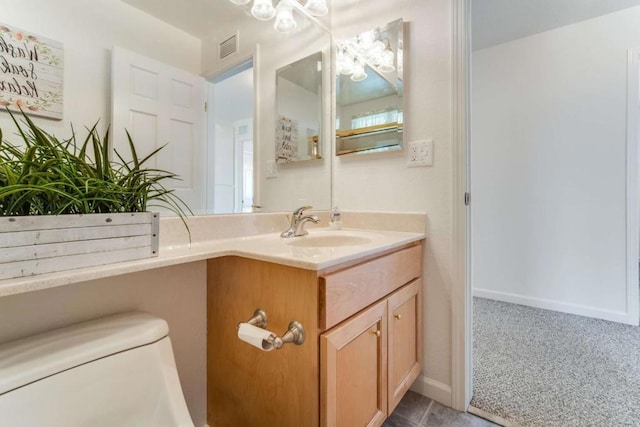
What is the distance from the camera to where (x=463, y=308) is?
1221 mm

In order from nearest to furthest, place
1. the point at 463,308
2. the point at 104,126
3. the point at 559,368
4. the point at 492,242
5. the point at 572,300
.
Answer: the point at 104,126 < the point at 463,308 < the point at 559,368 < the point at 572,300 < the point at 492,242

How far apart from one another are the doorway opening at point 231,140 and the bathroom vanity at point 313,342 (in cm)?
29

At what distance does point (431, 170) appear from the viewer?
1286 mm

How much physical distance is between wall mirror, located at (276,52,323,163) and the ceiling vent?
30 centimetres

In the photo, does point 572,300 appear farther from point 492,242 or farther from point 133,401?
point 133,401

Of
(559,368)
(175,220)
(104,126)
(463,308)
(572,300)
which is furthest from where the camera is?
(572,300)

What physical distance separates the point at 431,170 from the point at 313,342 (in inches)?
36.8

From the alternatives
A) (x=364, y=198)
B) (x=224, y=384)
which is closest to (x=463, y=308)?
(x=364, y=198)

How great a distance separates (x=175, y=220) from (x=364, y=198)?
938 millimetres

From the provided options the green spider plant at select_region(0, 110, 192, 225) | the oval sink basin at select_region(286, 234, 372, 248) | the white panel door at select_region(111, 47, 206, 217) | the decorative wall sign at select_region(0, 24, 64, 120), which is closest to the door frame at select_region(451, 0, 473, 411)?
the oval sink basin at select_region(286, 234, 372, 248)

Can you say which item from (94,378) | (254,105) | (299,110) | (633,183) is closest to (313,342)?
(94,378)

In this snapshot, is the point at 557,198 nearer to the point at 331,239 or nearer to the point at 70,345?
the point at 331,239

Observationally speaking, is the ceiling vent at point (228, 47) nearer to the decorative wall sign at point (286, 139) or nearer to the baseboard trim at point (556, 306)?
the decorative wall sign at point (286, 139)

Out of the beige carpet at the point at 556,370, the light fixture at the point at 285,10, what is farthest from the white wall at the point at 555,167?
the light fixture at the point at 285,10
